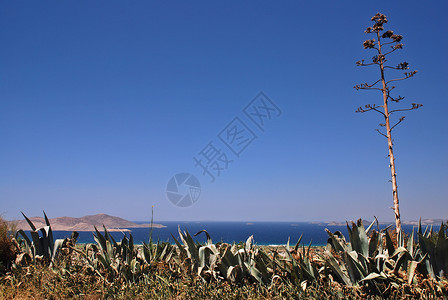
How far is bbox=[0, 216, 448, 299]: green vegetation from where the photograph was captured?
11.8 ft

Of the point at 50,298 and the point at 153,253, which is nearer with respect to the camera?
the point at 50,298

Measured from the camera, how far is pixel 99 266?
5160mm

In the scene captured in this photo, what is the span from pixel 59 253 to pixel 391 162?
8.70m

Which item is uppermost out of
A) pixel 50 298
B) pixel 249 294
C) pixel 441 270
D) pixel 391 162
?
pixel 391 162

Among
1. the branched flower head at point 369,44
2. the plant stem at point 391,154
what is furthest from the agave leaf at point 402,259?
the branched flower head at point 369,44

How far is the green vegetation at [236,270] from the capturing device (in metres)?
3.59

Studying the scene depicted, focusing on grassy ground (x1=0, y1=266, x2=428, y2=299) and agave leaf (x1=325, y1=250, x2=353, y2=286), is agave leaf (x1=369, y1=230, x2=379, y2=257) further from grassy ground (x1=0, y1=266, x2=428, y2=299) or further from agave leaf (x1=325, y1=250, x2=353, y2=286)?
grassy ground (x1=0, y1=266, x2=428, y2=299)

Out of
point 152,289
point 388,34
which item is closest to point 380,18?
point 388,34

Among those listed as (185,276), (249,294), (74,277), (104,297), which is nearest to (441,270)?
(249,294)

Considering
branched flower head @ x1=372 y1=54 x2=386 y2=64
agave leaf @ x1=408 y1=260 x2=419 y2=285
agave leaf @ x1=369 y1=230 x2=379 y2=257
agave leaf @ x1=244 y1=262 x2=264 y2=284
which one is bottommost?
agave leaf @ x1=244 y1=262 x2=264 y2=284

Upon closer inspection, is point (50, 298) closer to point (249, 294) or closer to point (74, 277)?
point (74, 277)

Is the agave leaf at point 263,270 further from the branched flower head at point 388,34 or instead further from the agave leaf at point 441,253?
the branched flower head at point 388,34

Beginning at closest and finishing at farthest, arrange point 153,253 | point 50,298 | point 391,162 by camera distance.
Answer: point 50,298
point 153,253
point 391,162

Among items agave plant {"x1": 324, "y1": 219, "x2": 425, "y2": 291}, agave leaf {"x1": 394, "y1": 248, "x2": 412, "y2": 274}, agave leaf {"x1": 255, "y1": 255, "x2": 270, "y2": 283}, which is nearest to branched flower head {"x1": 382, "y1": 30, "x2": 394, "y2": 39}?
agave plant {"x1": 324, "y1": 219, "x2": 425, "y2": 291}
